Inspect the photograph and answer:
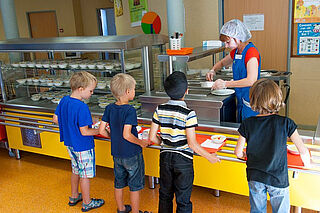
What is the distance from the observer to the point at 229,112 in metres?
2.99

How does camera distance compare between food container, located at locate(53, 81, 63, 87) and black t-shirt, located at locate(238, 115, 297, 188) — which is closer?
black t-shirt, located at locate(238, 115, 297, 188)

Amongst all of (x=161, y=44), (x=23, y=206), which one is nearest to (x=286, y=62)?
(x=161, y=44)

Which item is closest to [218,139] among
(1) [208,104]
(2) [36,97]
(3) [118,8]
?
(1) [208,104]

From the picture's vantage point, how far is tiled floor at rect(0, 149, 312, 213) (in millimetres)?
2854

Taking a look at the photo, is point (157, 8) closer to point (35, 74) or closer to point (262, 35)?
point (262, 35)

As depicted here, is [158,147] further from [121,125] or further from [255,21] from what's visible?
[255,21]

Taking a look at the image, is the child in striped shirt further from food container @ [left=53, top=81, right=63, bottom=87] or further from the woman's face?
food container @ [left=53, top=81, right=63, bottom=87]

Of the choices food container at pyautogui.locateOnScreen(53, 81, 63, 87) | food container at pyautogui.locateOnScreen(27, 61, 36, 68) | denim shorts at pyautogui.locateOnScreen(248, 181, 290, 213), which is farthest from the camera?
food container at pyautogui.locateOnScreen(27, 61, 36, 68)

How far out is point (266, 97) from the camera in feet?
5.77

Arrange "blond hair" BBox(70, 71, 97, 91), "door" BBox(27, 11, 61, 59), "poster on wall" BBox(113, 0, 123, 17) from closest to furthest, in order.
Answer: "blond hair" BBox(70, 71, 97, 91), "poster on wall" BBox(113, 0, 123, 17), "door" BBox(27, 11, 61, 59)

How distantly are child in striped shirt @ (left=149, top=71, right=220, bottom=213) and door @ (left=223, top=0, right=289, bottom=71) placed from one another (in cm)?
299

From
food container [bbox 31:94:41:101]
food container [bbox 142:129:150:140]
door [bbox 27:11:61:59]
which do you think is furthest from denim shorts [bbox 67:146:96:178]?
door [bbox 27:11:61:59]

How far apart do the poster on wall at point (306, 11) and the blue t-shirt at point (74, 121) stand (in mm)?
3346

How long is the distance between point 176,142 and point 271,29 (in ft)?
10.6
